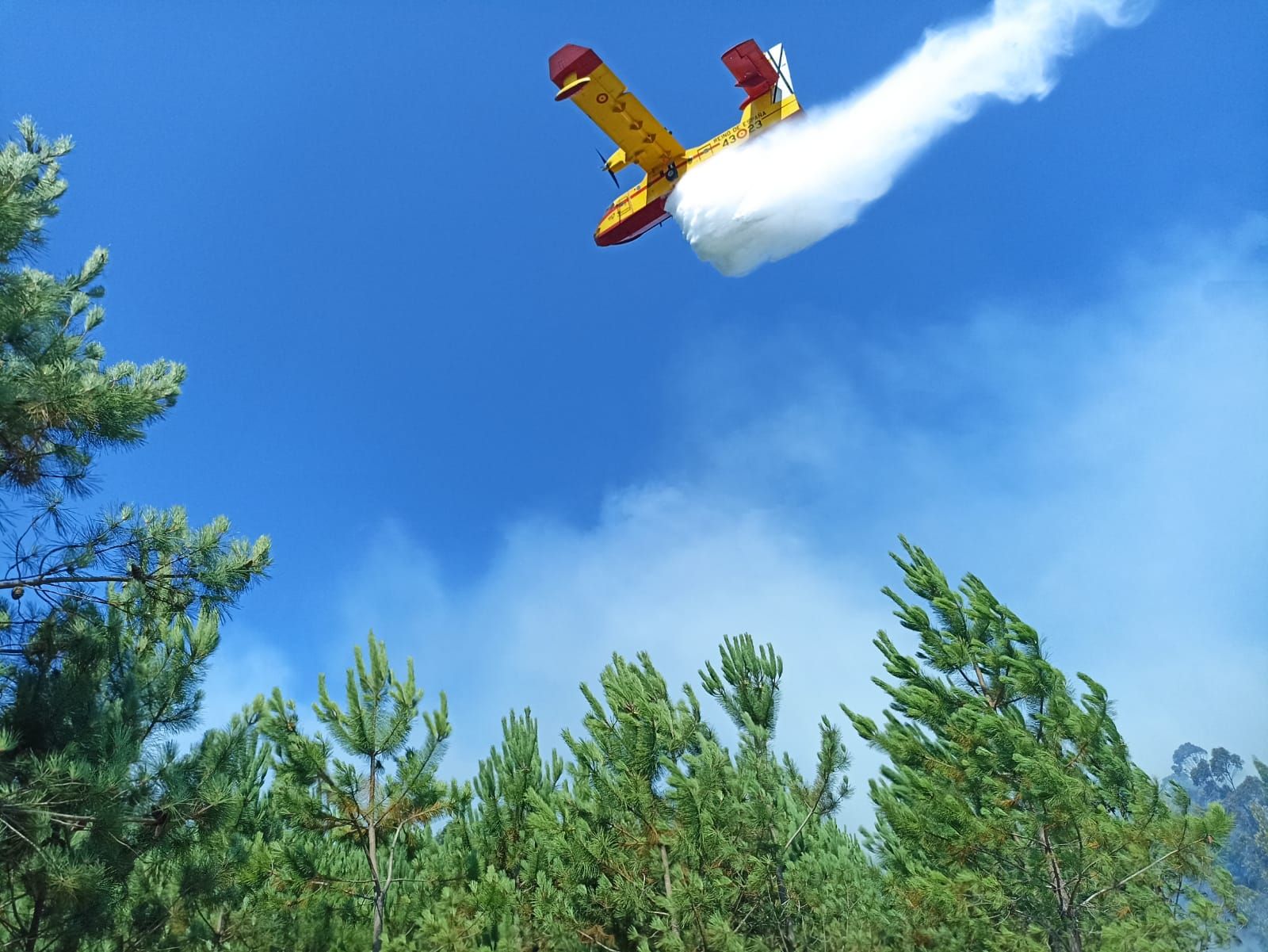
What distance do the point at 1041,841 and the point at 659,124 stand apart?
51.4 ft

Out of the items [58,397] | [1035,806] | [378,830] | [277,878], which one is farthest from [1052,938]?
[58,397]

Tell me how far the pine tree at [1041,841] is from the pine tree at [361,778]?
16.8ft

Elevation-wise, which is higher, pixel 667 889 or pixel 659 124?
pixel 659 124

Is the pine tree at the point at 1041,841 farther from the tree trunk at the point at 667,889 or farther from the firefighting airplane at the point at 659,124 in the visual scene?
the firefighting airplane at the point at 659,124

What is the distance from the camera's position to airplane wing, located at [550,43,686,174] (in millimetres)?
15969

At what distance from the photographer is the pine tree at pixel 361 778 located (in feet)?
25.5

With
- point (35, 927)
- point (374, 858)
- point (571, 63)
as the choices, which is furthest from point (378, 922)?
point (571, 63)

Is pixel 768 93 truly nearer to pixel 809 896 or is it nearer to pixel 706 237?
A: pixel 706 237

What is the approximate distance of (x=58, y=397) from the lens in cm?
494

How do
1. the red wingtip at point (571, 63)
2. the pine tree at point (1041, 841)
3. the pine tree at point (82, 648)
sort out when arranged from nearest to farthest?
the pine tree at point (82, 648) < the pine tree at point (1041, 841) < the red wingtip at point (571, 63)

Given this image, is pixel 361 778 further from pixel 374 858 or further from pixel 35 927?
pixel 35 927

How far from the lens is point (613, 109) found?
17.0 m

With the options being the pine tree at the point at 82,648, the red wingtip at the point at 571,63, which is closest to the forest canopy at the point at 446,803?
the pine tree at the point at 82,648

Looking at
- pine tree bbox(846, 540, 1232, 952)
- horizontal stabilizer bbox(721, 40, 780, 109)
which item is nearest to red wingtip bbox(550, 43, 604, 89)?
horizontal stabilizer bbox(721, 40, 780, 109)
